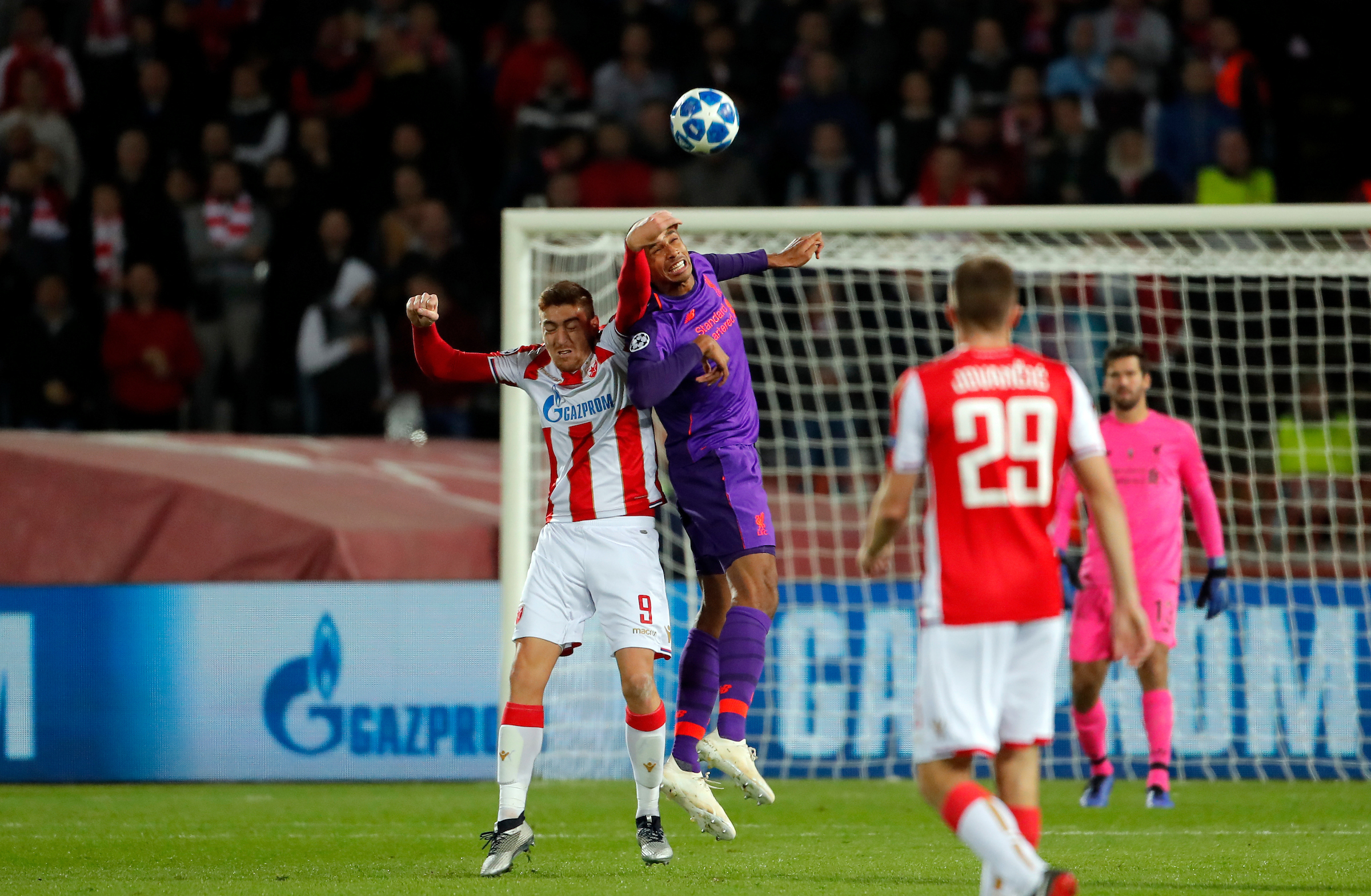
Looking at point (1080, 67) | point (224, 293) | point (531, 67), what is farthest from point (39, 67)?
point (1080, 67)

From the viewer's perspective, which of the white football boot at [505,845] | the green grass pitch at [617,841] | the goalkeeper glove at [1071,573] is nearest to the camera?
the green grass pitch at [617,841]

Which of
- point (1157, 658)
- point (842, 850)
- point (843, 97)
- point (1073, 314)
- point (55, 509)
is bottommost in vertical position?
point (842, 850)

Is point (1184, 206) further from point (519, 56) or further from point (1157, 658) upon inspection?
point (519, 56)

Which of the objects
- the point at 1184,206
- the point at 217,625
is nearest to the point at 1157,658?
the point at 1184,206

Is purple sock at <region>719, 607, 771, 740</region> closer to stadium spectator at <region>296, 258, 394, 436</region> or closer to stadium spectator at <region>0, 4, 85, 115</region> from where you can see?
stadium spectator at <region>296, 258, 394, 436</region>

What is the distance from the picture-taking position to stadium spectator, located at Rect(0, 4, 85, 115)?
1307 cm

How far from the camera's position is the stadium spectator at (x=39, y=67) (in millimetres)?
13070

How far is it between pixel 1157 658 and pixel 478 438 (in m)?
5.67

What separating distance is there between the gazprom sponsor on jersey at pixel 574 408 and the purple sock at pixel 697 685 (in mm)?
1056

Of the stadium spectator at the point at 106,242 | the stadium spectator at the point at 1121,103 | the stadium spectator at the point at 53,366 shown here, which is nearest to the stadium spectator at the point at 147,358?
the stadium spectator at the point at 53,366

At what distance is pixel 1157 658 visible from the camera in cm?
807

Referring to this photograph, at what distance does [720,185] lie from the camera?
12.4 metres

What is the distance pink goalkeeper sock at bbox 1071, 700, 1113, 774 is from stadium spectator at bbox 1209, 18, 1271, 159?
555 centimetres

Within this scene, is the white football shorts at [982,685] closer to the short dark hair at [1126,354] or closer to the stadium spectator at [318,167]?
the short dark hair at [1126,354]
